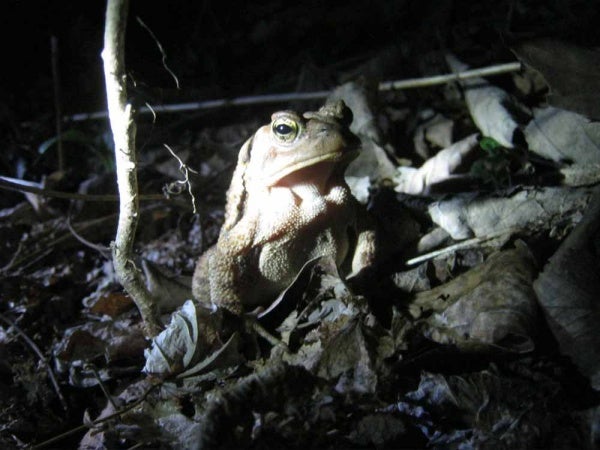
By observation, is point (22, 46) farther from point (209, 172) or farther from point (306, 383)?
point (306, 383)

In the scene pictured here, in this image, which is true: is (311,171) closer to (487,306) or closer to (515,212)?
(487,306)

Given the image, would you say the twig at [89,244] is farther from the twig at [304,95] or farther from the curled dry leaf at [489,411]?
the curled dry leaf at [489,411]

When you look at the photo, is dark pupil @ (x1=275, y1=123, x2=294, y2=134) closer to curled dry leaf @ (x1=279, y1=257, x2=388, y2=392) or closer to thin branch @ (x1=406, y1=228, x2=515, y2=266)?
curled dry leaf @ (x1=279, y1=257, x2=388, y2=392)

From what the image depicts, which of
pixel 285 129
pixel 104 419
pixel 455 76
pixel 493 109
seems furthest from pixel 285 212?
pixel 455 76

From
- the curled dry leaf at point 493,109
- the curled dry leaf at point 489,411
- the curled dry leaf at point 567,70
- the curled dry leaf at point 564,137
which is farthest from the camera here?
the curled dry leaf at point 493,109

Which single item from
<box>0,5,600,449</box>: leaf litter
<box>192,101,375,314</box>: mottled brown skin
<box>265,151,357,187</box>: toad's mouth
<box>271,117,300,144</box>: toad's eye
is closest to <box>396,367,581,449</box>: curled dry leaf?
<box>0,5,600,449</box>: leaf litter

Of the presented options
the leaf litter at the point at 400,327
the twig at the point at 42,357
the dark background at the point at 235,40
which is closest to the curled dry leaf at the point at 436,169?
the leaf litter at the point at 400,327

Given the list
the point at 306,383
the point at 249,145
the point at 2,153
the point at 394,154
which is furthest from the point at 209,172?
the point at 306,383
